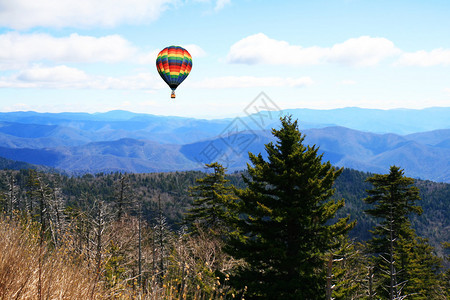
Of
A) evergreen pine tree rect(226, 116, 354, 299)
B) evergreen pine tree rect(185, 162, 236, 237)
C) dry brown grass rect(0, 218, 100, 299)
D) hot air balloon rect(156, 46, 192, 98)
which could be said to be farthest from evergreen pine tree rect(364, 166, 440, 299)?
hot air balloon rect(156, 46, 192, 98)

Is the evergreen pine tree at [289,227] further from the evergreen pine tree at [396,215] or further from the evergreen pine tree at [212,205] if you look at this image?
the evergreen pine tree at [212,205]

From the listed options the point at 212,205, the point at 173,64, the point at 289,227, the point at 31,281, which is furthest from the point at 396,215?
the point at 173,64

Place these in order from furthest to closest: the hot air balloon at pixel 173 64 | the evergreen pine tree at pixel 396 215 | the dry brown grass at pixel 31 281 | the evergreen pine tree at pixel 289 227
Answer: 1. the hot air balloon at pixel 173 64
2. the evergreen pine tree at pixel 396 215
3. the evergreen pine tree at pixel 289 227
4. the dry brown grass at pixel 31 281

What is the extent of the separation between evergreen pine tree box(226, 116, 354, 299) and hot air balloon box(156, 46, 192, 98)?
2912 cm

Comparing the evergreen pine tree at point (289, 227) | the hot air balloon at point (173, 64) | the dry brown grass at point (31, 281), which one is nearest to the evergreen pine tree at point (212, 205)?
the evergreen pine tree at point (289, 227)

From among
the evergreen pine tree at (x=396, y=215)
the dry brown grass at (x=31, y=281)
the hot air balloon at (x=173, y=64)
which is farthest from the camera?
the hot air balloon at (x=173, y=64)

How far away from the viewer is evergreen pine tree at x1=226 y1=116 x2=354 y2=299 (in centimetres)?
1424

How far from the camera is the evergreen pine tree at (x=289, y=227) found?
1424 cm

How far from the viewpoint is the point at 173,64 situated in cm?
4194

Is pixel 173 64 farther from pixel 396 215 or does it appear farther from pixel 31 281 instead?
pixel 31 281

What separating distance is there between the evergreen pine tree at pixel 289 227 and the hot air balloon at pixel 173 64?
29.1m

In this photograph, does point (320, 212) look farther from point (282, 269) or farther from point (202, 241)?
point (202, 241)

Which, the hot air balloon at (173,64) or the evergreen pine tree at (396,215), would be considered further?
the hot air balloon at (173,64)

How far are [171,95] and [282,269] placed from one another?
3231cm
